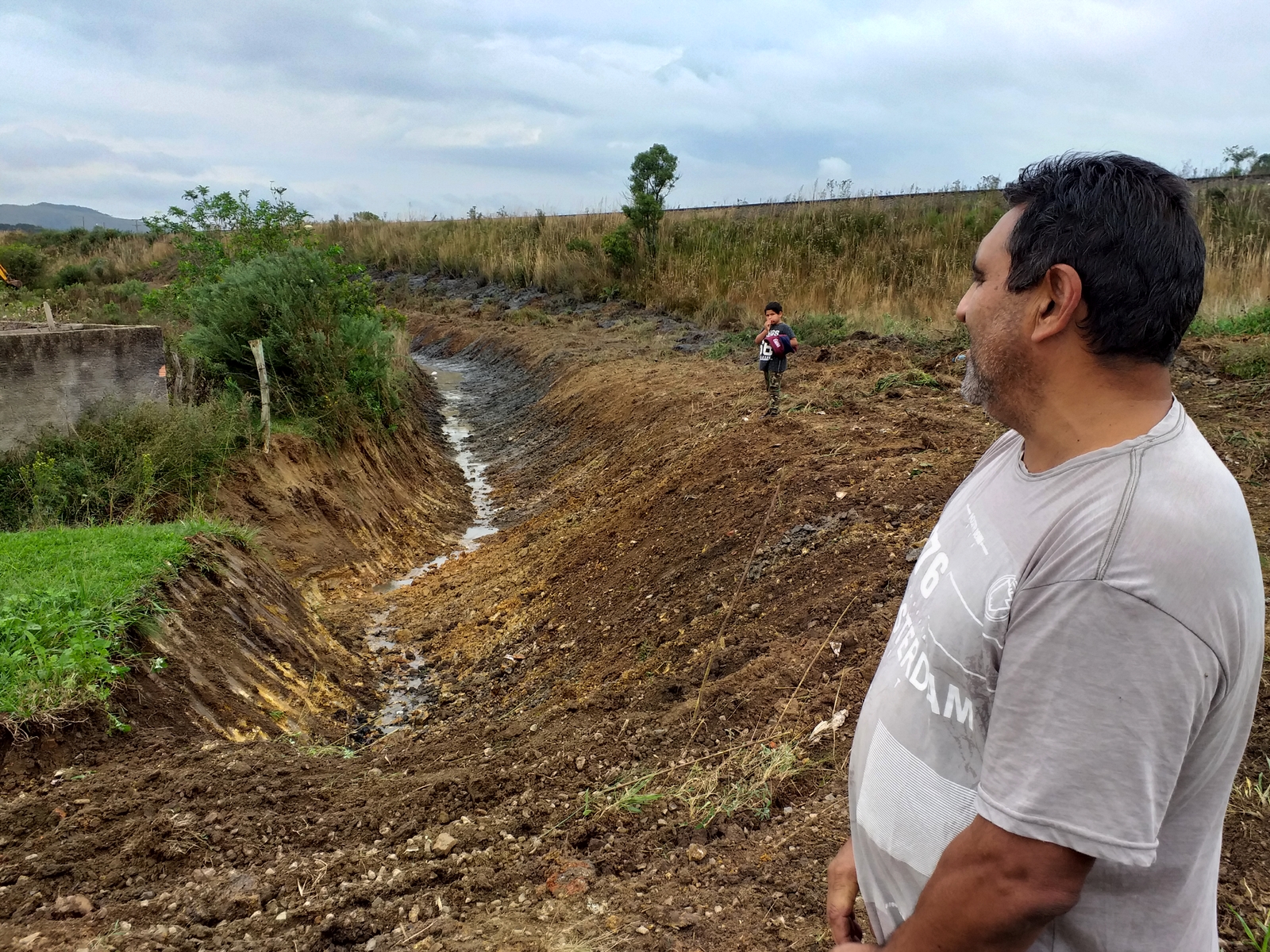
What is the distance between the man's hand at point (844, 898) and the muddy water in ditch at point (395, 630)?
4.81 m

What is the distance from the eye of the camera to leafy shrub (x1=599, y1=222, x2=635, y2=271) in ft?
74.1

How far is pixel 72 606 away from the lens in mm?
4660

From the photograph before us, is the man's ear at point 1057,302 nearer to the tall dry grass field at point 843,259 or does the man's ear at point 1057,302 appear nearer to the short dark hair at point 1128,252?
the short dark hair at point 1128,252

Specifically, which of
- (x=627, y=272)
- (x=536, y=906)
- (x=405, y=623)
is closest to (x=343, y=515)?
(x=405, y=623)

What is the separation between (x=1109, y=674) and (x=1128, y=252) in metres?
0.57

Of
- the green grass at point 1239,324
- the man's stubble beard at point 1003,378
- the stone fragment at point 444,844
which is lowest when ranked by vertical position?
the stone fragment at point 444,844

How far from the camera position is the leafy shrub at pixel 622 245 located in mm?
22578

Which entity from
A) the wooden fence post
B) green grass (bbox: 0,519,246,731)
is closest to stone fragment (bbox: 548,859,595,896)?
green grass (bbox: 0,519,246,731)

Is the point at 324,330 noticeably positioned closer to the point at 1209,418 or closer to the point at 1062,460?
the point at 1209,418

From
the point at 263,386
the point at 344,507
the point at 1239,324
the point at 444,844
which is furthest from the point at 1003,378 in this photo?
the point at 1239,324

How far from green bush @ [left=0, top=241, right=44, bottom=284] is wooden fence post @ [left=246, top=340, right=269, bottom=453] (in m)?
25.7

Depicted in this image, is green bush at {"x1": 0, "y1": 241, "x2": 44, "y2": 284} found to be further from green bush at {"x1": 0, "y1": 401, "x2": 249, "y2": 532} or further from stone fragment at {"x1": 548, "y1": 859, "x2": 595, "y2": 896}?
stone fragment at {"x1": 548, "y1": 859, "x2": 595, "y2": 896}

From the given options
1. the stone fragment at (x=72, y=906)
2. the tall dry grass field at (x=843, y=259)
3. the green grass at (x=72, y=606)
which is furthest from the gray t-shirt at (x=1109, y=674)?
the tall dry grass field at (x=843, y=259)

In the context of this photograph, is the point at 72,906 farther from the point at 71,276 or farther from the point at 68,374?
the point at 71,276
